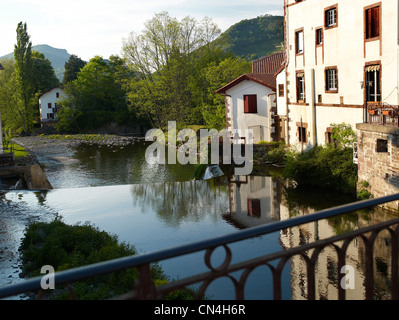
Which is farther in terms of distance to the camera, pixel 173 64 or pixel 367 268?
pixel 173 64

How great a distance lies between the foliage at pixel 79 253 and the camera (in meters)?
9.27

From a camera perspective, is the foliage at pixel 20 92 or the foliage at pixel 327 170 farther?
the foliage at pixel 20 92

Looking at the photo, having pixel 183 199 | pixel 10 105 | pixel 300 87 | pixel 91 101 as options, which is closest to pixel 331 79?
pixel 300 87

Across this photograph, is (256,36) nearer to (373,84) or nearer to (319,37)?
(319,37)

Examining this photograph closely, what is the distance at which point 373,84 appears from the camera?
18.8 meters

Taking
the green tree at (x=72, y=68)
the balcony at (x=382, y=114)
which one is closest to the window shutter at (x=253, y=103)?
the balcony at (x=382, y=114)

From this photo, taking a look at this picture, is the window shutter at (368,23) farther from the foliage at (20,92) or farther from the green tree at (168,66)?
the foliage at (20,92)

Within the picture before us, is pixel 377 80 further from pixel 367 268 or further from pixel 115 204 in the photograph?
pixel 367 268

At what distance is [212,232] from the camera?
14.2 m

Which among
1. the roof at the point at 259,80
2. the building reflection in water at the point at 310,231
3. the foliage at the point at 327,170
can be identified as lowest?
the building reflection in water at the point at 310,231

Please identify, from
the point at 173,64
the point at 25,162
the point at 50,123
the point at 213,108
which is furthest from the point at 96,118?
the point at 25,162

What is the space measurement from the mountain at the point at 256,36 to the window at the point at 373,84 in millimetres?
86200
